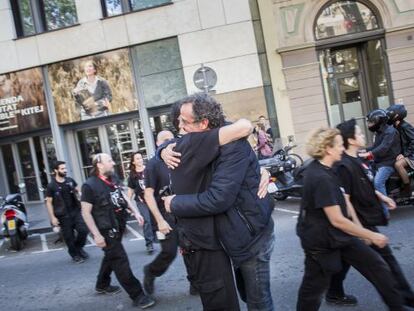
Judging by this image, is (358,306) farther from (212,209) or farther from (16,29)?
(16,29)

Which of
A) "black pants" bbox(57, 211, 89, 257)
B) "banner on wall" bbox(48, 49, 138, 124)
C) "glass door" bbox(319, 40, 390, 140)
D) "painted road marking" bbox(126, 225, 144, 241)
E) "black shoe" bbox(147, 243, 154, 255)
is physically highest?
"banner on wall" bbox(48, 49, 138, 124)

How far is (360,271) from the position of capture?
3.70 m

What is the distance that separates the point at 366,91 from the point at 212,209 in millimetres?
13998

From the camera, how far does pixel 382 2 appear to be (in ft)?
47.3

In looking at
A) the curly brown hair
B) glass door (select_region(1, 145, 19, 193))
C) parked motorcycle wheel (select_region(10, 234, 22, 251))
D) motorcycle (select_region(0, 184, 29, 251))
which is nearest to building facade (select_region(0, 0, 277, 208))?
glass door (select_region(1, 145, 19, 193))

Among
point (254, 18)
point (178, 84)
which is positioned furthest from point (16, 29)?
point (254, 18)

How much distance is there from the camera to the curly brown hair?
3.79m

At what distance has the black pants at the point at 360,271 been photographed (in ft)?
11.8

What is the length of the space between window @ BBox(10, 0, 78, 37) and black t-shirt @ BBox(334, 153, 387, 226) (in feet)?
45.1

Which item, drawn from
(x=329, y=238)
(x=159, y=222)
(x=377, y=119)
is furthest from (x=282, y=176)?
(x=329, y=238)

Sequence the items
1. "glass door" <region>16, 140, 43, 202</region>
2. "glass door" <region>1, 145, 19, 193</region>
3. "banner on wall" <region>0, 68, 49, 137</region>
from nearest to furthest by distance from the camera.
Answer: "banner on wall" <region>0, 68, 49, 137</region> → "glass door" <region>16, 140, 43, 202</region> → "glass door" <region>1, 145, 19, 193</region>

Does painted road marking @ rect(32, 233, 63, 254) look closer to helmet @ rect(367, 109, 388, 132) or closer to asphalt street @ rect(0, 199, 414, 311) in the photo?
asphalt street @ rect(0, 199, 414, 311)

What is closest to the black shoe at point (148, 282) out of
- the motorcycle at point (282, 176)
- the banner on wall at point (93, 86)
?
the motorcycle at point (282, 176)

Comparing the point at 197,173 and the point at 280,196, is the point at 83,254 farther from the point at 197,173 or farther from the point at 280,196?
the point at 197,173
